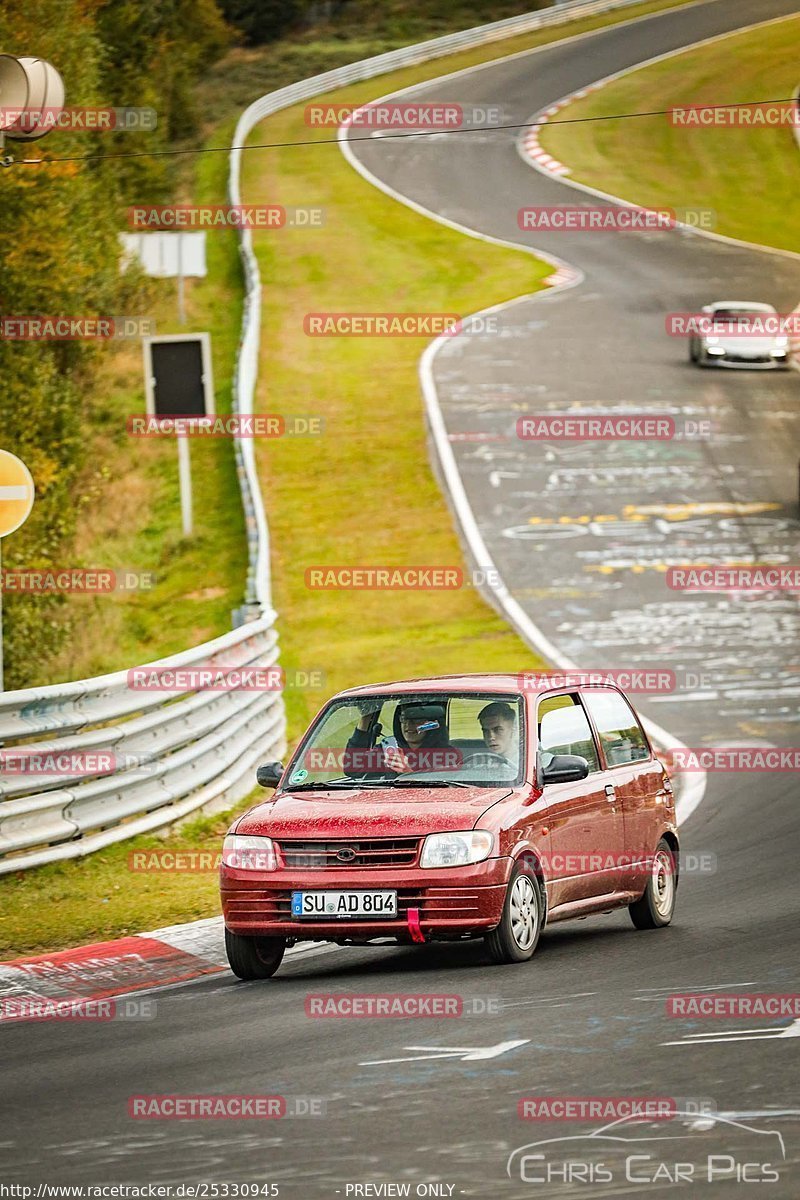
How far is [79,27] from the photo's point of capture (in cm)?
4516

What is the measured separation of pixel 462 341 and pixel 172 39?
3532 centimetres

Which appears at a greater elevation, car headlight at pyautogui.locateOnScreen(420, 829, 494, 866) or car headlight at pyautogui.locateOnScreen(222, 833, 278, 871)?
car headlight at pyautogui.locateOnScreen(420, 829, 494, 866)

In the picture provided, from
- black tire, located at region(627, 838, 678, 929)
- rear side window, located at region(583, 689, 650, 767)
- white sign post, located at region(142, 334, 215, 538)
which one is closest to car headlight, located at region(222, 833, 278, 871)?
rear side window, located at region(583, 689, 650, 767)

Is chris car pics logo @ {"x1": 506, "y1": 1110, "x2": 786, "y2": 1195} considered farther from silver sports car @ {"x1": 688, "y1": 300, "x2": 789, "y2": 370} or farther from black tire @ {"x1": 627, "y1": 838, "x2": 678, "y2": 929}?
silver sports car @ {"x1": 688, "y1": 300, "x2": 789, "y2": 370}

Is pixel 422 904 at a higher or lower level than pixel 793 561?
higher

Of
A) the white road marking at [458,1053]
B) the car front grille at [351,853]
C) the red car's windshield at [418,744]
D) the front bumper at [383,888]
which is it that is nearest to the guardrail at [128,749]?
the red car's windshield at [418,744]

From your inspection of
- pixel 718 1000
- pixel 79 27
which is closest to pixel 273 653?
pixel 718 1000

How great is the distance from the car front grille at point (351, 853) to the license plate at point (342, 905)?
0.14m

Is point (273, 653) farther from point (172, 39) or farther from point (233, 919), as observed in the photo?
point (172, 39)

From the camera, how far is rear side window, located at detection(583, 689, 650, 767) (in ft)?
36.6

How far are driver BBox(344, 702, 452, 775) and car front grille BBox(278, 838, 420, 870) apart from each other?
34.7 inches

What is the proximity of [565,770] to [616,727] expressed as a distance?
1.51 m

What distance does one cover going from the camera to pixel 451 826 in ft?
30.7

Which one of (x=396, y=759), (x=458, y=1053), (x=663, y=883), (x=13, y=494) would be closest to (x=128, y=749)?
(x=13, y=494)
